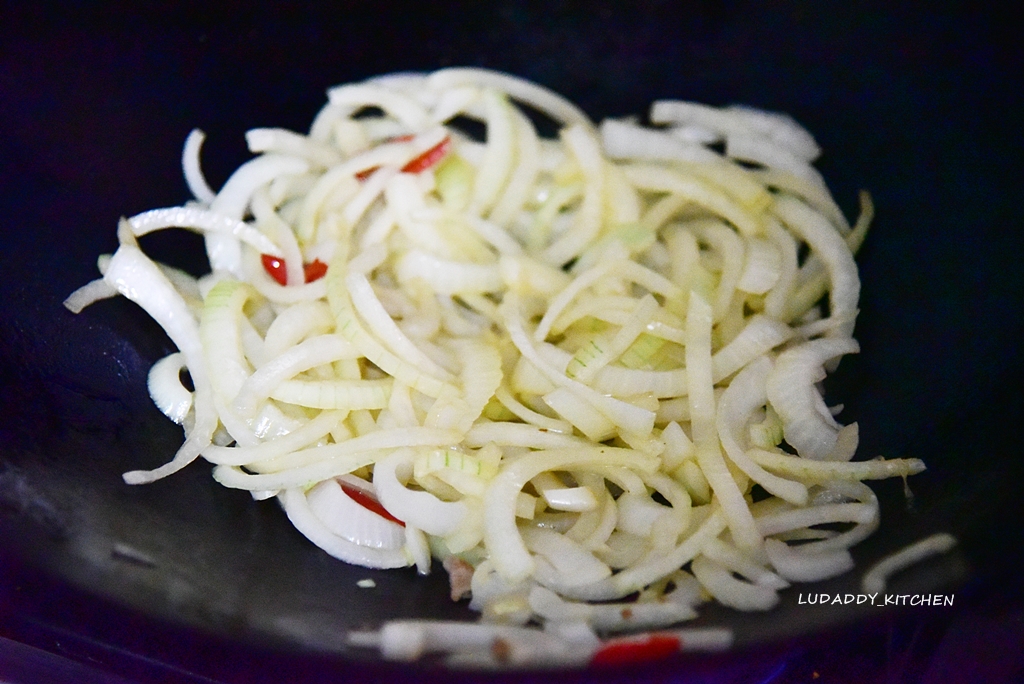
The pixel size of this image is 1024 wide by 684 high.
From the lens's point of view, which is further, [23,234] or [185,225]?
[185,225]

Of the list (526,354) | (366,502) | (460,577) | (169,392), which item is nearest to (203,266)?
(169,392)

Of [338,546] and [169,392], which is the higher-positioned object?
[169,392]

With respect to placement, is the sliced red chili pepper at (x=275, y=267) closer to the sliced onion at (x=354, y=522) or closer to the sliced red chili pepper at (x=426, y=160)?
the sliced red chili pepper at (x=426, y=160)

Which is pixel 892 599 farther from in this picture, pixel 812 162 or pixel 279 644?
pixel 812 162

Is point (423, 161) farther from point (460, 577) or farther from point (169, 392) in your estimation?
point (460, 577)

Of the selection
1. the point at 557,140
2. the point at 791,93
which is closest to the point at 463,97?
the point at 557,140

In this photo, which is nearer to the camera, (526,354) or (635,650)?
(635,650)
